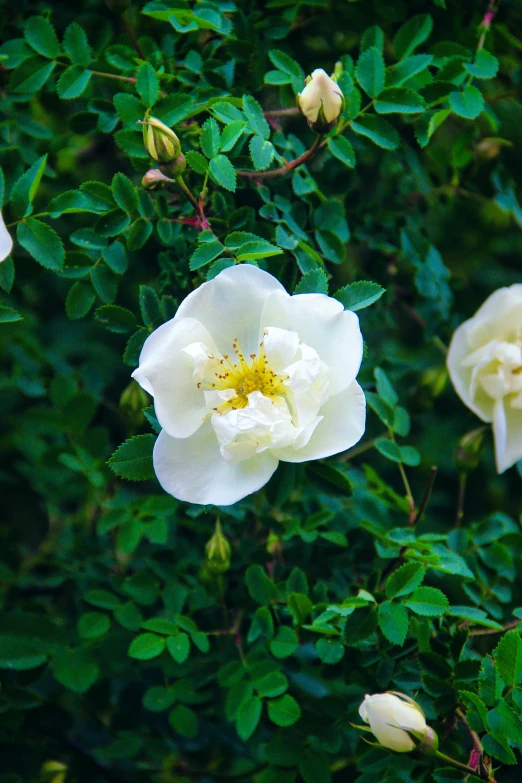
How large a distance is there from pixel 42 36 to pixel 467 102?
851 mm

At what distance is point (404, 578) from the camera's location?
4.11 feet

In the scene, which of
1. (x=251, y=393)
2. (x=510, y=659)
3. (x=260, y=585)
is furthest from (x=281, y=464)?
(x=510, y=659)

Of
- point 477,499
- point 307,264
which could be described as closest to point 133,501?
point 307,264

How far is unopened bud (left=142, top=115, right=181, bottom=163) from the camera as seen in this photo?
1.19 m

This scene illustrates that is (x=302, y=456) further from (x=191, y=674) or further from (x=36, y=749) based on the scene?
(x=36, y=749)

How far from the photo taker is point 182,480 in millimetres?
1178

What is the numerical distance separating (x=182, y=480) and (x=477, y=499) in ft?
4.94

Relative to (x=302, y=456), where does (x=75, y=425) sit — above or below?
below

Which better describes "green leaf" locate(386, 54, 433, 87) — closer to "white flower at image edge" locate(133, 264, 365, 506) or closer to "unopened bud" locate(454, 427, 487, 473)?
"white flower at image edge" locate(133, 264, 365, 506)

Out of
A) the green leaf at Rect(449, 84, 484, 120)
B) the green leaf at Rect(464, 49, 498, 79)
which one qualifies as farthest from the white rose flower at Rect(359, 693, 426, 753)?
the green leaf at Rect(464, 49, 498, 79)

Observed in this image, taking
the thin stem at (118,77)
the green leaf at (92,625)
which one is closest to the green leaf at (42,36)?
the thin stem at (118,77)

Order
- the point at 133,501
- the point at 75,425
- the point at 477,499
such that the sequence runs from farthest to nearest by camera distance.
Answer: the point at 477,499 < the point at 75,425 < the point at 133,501

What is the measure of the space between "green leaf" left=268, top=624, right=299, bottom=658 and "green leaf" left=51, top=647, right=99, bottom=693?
388 millimetres

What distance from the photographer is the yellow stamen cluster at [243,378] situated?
1.27m
